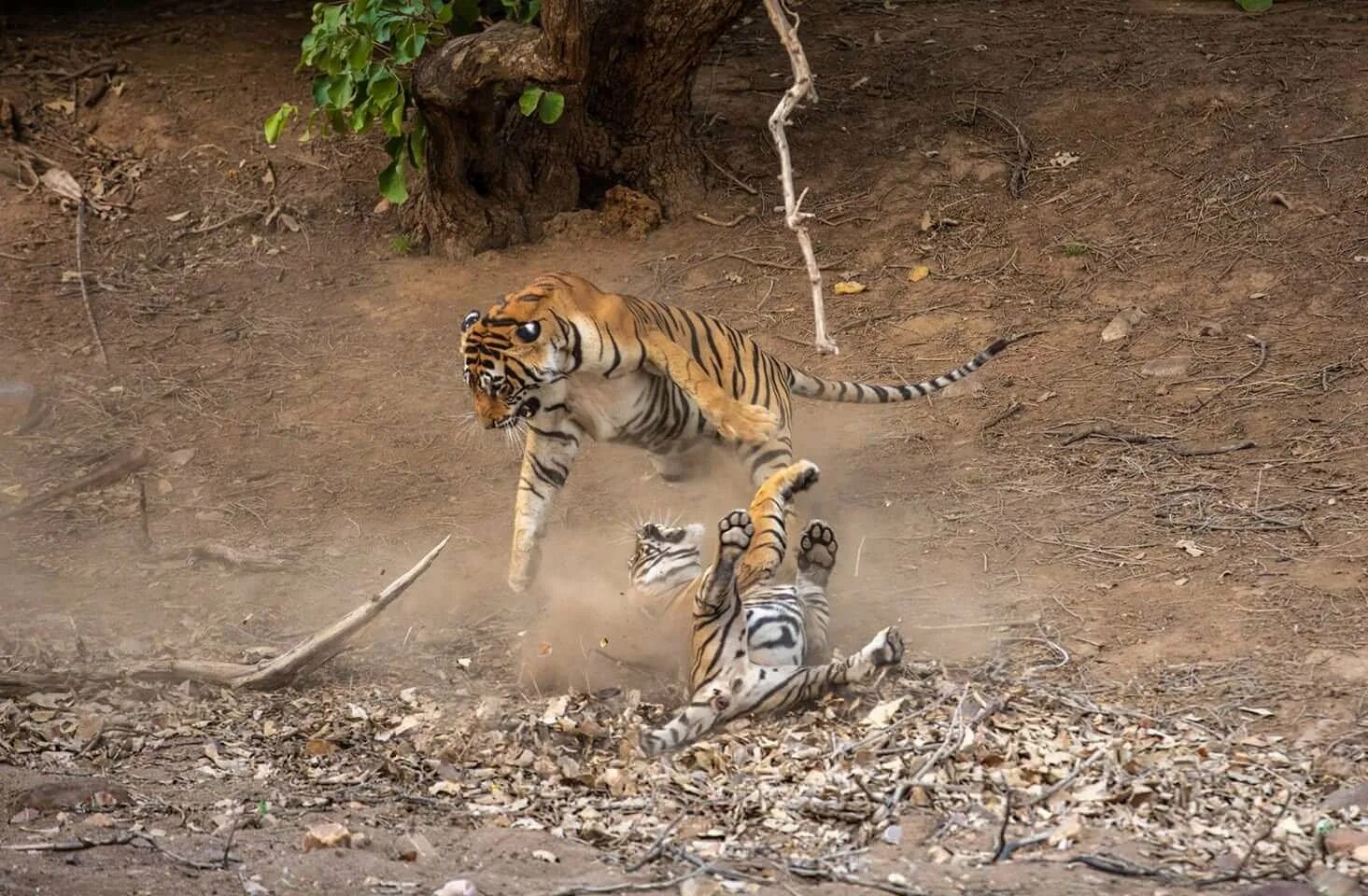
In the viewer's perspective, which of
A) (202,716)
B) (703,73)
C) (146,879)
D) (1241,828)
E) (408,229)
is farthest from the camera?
(703,73)

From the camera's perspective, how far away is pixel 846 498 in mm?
6648

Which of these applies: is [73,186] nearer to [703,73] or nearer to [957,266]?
[703,73]

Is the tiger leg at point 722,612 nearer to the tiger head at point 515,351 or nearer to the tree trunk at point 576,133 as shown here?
the tiger head at point 515,351

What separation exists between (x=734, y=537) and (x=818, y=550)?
0.77m

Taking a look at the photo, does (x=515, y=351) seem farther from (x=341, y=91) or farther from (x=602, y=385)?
(x=341, y=91)

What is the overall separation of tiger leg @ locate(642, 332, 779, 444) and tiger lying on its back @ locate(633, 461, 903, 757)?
77 centimetres

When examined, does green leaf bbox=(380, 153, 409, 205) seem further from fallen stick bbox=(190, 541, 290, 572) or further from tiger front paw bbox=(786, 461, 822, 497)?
tiger front paw bbox=(786, 461, 822, 497)

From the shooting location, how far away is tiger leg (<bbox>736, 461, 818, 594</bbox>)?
5.49 metres

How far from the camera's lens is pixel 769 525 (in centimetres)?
551

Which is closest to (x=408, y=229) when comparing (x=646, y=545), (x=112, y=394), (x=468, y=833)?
(x=112, y=394)

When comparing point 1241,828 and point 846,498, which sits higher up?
point 1241,828

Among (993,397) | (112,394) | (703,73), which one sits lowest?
(112,394)

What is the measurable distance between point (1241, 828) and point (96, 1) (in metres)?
9.31

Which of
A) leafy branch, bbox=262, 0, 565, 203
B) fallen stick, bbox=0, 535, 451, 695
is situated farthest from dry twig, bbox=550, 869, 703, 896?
leafy branch, bbox=262, 0, 565, 203
